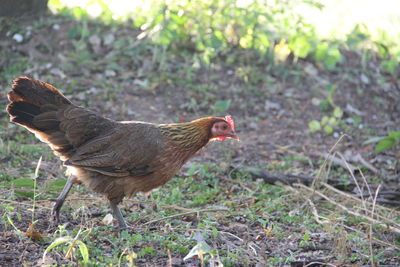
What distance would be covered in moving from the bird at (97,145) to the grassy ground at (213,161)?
32 cm

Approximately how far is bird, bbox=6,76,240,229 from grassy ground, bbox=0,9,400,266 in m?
0.32

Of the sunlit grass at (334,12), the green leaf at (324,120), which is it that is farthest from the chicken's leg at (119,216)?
the sunlit grass at (334,12)

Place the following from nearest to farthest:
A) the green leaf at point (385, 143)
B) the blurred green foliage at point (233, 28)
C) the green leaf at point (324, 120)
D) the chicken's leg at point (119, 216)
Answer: the chicken's leg at point (119, 216), the green leaf at point (385, 143), the green leaf at point (324, 120), the blurred green foliage at point (233, 28)

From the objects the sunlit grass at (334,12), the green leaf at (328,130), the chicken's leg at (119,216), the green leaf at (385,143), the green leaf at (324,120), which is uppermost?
the sunlit grass at (334,12)

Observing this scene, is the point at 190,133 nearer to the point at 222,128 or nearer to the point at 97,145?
the point at 222,128

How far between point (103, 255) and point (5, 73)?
447 centimetres

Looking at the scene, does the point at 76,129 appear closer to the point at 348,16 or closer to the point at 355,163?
the point at 355,163

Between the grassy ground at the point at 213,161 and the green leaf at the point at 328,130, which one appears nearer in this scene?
the grassy ground at the point at 213,161

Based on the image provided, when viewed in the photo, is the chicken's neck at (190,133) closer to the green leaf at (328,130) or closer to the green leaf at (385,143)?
the green leaf at (385,143)

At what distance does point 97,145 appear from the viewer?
15.8ft

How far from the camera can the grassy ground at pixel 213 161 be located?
4254 millimetres

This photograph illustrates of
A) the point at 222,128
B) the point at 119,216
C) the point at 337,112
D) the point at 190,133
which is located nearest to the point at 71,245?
the point at 119,216

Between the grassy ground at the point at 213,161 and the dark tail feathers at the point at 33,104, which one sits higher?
the dark tail feathers at the point at 33,104

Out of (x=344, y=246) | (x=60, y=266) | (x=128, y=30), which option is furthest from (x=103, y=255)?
(x=128, y=30)
